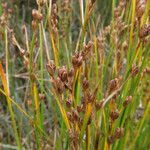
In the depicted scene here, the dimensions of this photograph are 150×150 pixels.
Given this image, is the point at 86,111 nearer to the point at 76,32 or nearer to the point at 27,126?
the point at 27,126

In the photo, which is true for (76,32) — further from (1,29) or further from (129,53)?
(129,53)

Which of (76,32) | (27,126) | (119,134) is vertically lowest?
(27,126)

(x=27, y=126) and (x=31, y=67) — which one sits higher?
(x=31, y=67)

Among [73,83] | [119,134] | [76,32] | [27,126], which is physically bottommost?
[27,126]

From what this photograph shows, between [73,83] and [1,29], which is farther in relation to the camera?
[1,29]

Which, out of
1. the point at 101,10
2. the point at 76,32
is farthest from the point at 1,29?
the point at 101,10

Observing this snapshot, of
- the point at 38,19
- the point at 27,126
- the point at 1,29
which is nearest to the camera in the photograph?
the point at 38,19

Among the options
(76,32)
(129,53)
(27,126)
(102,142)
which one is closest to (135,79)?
(129,53)

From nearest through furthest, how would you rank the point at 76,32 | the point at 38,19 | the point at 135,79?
1. the point at 38,19
2. the point at 135,79
3. the point at 76,32

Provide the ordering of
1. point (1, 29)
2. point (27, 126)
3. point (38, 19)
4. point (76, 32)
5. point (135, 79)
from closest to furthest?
point (38, 19), point (135, 79), point (1, 29), point (27, 126), point (76, 32)
